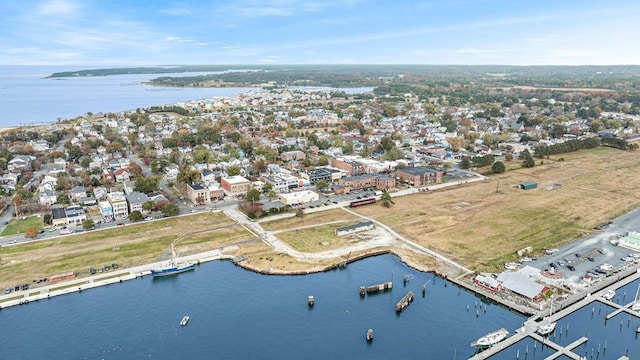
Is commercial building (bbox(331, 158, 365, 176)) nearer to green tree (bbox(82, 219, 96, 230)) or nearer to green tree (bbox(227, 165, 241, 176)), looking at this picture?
green tree (bbox(227, 165, 241, 176))

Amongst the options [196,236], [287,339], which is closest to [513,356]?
[287,339]

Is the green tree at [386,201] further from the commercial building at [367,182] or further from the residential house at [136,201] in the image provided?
the residential house at [136,201]

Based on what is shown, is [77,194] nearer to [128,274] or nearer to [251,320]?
[128,274]

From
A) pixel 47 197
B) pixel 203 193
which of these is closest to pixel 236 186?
pixel 203 193

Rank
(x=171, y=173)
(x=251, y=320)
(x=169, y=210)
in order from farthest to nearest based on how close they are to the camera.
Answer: (x=171, y=173) < (x=169, y=210) < (x=251, y=320)

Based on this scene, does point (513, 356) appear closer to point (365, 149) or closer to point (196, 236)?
point (196, 236)

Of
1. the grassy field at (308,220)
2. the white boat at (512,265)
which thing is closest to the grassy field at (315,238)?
the grassy field at (308,220)
